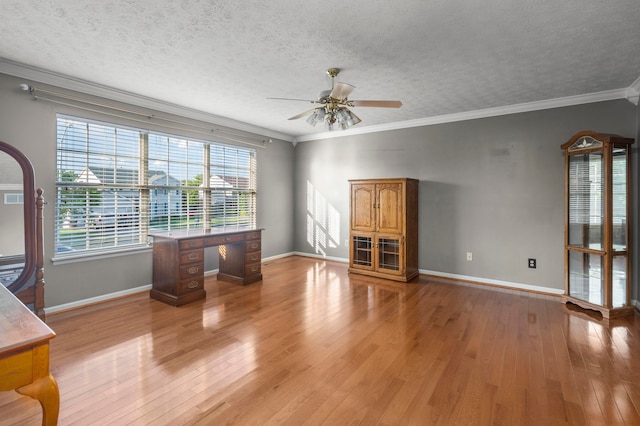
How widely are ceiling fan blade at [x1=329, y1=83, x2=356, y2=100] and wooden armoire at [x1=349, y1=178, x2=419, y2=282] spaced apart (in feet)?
6.97

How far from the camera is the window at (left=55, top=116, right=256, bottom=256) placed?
3.50 m

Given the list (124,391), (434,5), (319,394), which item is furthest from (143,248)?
(434,5)

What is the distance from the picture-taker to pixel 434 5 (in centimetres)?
209

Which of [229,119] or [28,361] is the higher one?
[229,119]

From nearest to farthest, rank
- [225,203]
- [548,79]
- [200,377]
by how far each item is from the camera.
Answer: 1. [200,377]
2. [548,79]
3. [225,203]

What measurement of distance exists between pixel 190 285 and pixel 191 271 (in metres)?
0.17

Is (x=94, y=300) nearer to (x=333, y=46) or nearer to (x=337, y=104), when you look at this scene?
(x=337, y=104)

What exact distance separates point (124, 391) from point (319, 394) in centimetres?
128

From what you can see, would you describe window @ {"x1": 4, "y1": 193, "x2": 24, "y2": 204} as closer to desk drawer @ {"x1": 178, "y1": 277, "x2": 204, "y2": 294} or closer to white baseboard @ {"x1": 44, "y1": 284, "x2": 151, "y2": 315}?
white baseboard @ {"x1": 44, "y1": 284, "x2": 151, "y2": 315}

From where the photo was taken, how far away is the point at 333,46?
2.66 meters

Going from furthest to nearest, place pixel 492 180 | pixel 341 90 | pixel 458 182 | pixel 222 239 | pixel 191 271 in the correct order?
pixel 458 182
pixel 492 180
pixel 222 239
pixel 191 271
pixel 341 90

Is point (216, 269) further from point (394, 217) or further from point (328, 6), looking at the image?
point (328, 6)

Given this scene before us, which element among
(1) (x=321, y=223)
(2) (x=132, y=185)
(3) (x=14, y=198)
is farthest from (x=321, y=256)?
(3) (x=14, y=198)

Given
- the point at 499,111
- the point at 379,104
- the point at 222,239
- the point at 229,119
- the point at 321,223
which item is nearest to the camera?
the point at 379,104
